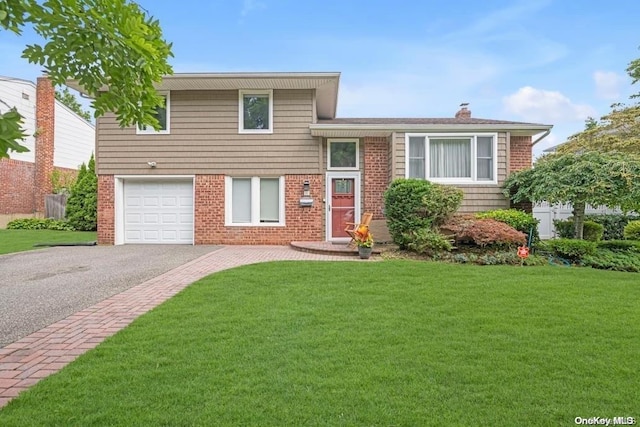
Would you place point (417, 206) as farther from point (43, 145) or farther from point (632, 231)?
Answer: point (43, 145)

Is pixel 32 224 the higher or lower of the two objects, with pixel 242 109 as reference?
lower

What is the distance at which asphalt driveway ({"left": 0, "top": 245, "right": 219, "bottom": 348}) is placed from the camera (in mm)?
4707

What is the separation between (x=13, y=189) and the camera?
1919 centimetres

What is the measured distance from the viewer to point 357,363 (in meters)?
3.16

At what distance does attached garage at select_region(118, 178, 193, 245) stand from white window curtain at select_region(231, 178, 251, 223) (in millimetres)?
1304

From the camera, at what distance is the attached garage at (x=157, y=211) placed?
39.5 feet

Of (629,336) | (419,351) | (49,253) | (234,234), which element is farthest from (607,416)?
(49,253)

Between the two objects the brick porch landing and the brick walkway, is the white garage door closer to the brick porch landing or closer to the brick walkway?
the brick porch landing

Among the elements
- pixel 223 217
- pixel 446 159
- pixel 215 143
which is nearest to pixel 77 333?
pixel 223 217

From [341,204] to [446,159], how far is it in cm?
316

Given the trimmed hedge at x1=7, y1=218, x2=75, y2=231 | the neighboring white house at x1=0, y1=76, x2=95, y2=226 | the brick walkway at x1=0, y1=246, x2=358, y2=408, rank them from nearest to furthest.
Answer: the brick walkway at x1=0, y1=246, x2=358, y2=408 → the trimmed hedge at x1=7, y1=218, x2=75, y2=231 → the neighboring white house at x1=0, y1=76, x2=95, y2=226

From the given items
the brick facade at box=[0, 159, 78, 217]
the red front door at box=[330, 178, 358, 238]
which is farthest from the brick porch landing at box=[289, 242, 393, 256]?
the brick facade at box=[0, 159, 78, 217]

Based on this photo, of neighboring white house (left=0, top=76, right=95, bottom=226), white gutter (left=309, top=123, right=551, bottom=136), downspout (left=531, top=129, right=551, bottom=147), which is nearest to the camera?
white gutter (left=309, top=123, right=551, bottom=136)

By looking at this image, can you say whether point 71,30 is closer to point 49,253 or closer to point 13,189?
point 49,253
